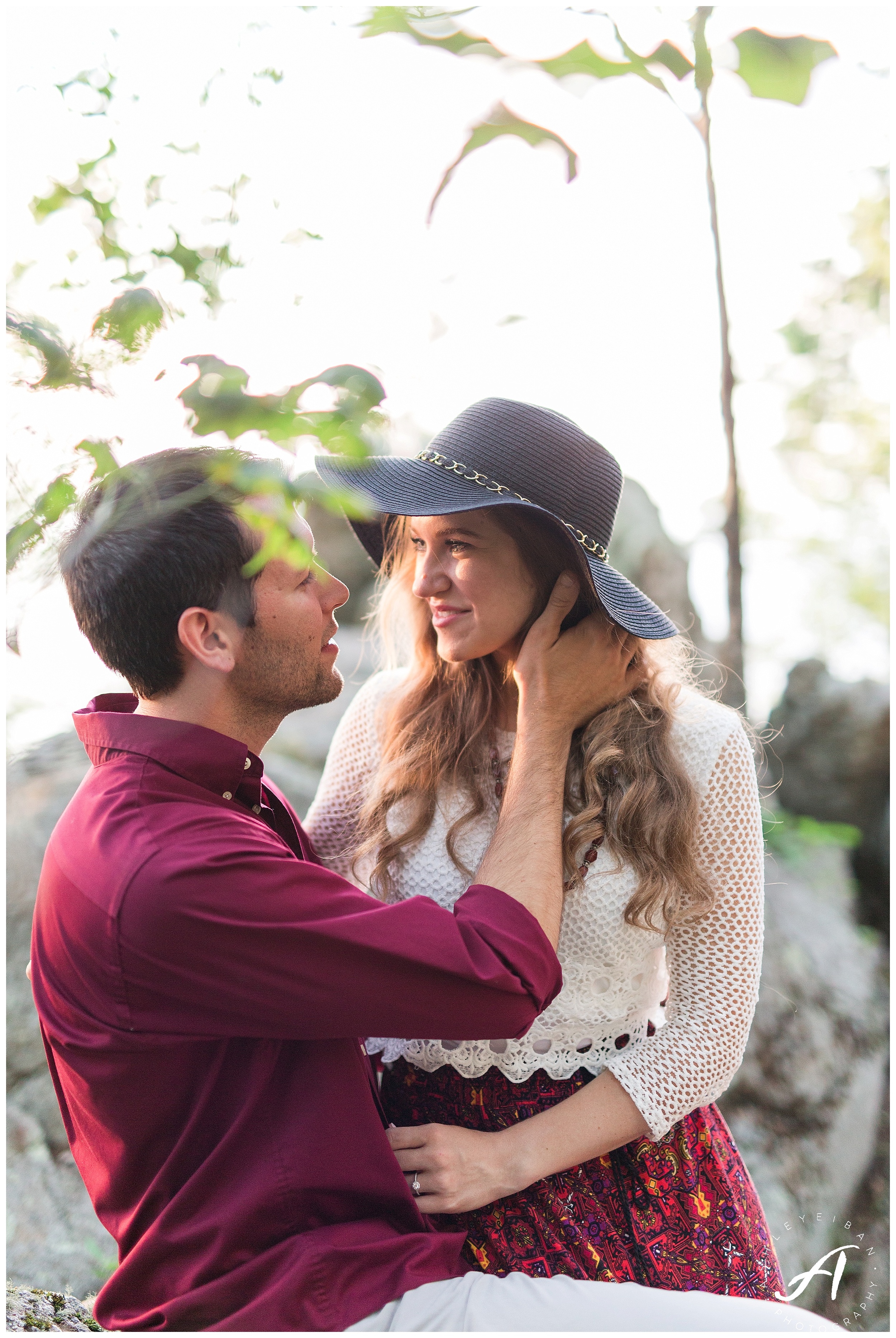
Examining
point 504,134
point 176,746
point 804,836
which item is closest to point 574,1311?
point 176,746

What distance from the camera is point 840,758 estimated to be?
631 centimetres

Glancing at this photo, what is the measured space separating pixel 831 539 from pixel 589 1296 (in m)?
14.6

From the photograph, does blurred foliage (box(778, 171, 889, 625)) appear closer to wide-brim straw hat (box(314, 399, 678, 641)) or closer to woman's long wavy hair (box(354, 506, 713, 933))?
wide-brim straw hat (box(314, 399, 678, 641))

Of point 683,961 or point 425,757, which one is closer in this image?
point 683,961

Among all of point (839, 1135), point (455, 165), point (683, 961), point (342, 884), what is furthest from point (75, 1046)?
point (839, 1135)

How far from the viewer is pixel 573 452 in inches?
86.0

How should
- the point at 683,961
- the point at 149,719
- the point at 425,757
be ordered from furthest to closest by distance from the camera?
the point at 425,757 < the point at 683,961 < the point at 149,719

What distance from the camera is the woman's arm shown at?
189 centimetres

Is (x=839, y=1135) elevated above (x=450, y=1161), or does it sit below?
below

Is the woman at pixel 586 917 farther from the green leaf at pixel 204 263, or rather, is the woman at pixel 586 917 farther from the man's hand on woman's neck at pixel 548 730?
the green leaf at pixel 204 263

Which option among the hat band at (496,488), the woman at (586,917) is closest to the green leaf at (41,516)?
the woman at (586,917)

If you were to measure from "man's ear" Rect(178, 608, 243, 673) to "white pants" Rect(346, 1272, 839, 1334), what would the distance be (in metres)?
1.16

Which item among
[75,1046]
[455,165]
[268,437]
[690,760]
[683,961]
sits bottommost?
[683,961]

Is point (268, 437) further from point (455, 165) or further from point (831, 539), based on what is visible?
point (831, 539)
